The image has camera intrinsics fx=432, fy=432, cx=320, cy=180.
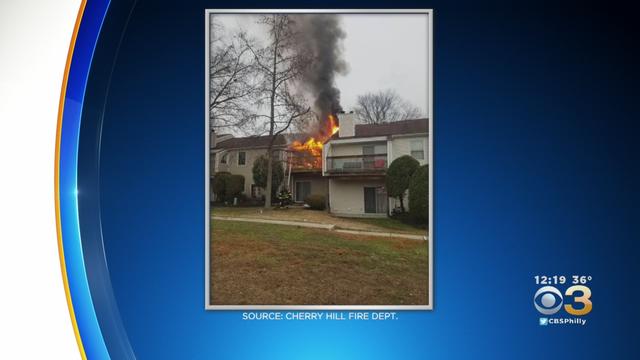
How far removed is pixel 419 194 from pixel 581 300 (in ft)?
4.71

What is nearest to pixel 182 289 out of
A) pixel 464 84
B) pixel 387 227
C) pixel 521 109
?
pixel 387 227

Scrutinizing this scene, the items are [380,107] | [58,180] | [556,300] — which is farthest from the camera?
[556,300]

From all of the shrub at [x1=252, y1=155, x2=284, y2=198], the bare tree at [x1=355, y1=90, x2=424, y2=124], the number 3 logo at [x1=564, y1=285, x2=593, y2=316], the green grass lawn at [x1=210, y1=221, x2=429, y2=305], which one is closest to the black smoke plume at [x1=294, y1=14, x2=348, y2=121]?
the bare tree at [x1=355, y1=90, x2=424, y2=124]

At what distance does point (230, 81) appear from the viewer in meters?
3.14

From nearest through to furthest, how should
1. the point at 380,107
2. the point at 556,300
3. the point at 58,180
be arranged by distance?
1. the point at 58,180
2. the point at 380,107
3. the point at 556,300

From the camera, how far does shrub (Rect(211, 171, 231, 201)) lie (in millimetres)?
3160

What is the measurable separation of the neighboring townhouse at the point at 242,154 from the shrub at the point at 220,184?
0.03 meters

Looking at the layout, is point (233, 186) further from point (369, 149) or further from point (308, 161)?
point (369, 149)

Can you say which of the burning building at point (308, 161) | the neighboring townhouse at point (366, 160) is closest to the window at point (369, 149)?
the neighboring townhouse at point (366, 160)

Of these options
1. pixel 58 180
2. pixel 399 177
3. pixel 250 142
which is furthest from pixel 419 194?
pixel 58 180

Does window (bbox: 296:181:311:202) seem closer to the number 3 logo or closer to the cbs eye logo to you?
the cbs eye logo

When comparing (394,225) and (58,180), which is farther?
(394,225)

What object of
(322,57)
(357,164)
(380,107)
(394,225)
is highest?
(322,57)

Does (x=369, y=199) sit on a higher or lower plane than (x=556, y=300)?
higher
